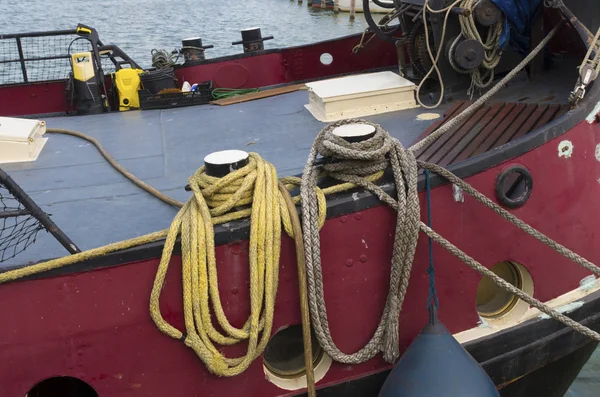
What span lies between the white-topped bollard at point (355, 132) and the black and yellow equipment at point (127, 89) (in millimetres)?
3841

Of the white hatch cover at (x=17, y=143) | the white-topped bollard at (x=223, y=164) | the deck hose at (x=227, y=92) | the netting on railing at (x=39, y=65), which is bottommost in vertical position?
the netting on railing at (x=39, y=65)

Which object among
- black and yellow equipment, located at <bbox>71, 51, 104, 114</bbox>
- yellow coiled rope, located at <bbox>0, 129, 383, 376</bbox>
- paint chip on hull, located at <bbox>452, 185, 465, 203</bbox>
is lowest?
black and yellow equipment, located at <bbox>71, 51, 104, 114</bbox>

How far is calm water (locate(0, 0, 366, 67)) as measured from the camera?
2514 cm

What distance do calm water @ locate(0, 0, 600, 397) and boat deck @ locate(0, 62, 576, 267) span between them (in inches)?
575

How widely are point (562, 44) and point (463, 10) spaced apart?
87 cm

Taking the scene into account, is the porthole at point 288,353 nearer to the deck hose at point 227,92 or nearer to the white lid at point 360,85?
the white lid at point 360,85

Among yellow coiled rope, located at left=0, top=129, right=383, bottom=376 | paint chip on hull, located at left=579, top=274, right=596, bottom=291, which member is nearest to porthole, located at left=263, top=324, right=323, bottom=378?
yellow coiled rope, located at left=0, top=129, right=383, bottom=376

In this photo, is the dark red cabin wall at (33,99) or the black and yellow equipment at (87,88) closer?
the black and yellow equipment at (87,88)

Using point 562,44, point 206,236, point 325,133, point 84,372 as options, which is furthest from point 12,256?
point 562,44

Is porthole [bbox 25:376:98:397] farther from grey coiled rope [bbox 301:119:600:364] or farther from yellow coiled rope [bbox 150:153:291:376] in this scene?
grey coiled rope [bbox 301:119:600:364]

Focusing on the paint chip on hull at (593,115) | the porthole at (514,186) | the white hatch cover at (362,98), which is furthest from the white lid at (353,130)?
the white hatch cover at (362,98)

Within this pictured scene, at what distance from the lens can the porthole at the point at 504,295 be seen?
3537 millimetres

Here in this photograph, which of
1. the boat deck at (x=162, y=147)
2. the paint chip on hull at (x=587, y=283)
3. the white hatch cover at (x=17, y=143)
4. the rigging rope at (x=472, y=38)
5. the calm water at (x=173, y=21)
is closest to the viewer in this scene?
the boat deck at (x=162, y=147)

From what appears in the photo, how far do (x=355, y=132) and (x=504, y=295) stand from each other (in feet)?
4.48
